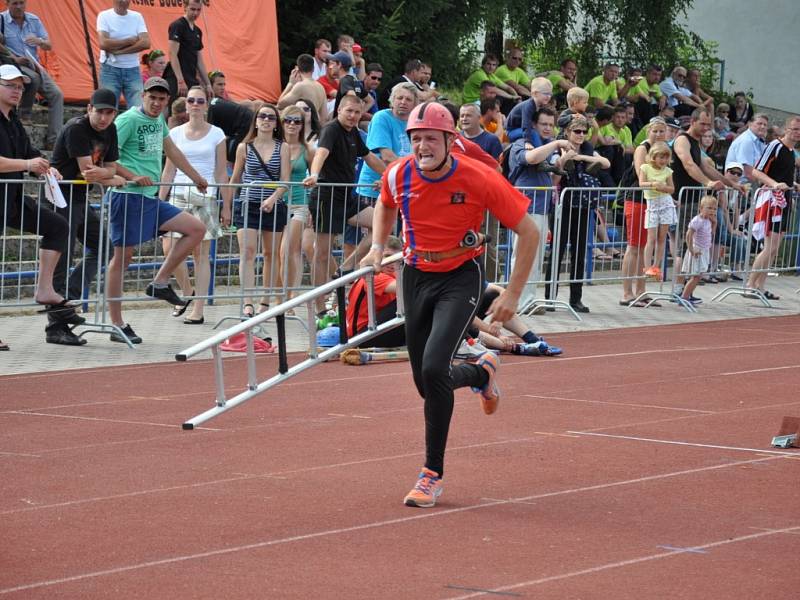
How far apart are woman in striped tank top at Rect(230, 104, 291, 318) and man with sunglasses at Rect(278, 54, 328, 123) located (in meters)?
3.35

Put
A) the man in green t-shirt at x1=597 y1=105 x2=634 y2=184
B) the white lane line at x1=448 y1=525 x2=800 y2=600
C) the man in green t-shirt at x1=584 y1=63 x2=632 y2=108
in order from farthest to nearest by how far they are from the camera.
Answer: the man in green t-shirt at x1=584 y1=63 x2=632 y2=108 → the man in green t-shirt at x1=597 y1=105 x2=634 y2=184 → the white lane line at x1=448 y1=525 x2=800 y2=600

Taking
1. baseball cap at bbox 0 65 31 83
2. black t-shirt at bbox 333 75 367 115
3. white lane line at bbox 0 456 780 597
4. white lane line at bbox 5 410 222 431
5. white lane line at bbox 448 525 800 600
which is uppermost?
black t-shirt at bbox 333 75 367 115

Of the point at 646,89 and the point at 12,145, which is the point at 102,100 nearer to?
the point at 12,145

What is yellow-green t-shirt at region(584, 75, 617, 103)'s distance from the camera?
25.0 m

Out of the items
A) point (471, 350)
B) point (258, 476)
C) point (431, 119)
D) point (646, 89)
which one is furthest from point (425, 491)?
point (646, 89)

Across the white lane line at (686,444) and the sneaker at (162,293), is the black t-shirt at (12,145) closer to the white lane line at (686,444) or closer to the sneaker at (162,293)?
the sneaker at (162,293)

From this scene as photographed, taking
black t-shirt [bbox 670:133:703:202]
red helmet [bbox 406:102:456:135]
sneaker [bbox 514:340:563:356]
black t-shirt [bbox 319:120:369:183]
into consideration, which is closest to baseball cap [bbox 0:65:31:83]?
black t-shirt [bbox 319:120:369:183]

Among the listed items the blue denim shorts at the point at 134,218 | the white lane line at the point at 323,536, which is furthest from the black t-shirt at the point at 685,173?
the white lane line at the point at 323,536

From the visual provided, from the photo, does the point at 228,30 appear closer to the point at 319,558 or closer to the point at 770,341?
the point at 770,341

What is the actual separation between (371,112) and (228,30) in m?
2.43

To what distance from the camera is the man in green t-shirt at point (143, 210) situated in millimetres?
12203

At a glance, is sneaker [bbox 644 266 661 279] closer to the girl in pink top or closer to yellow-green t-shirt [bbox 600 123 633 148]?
the girl in pink top

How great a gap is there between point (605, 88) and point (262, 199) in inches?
513

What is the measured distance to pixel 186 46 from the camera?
17.9 m
